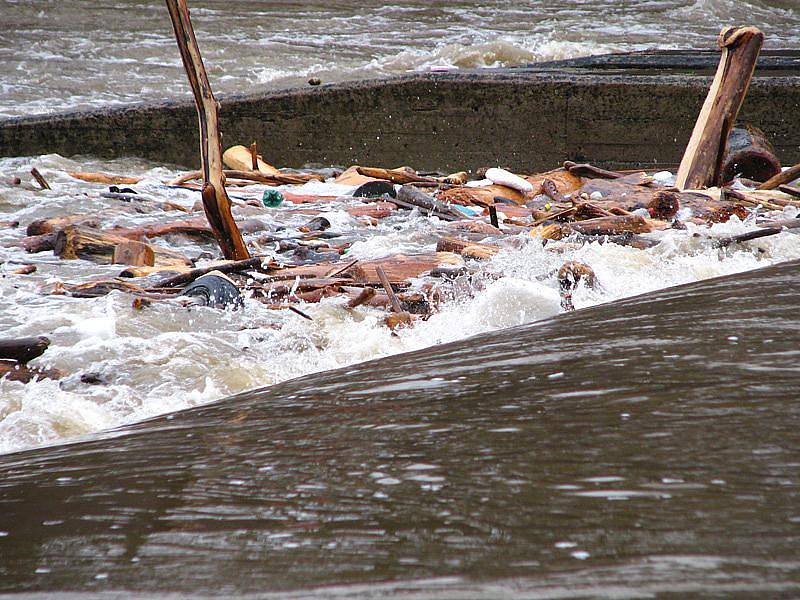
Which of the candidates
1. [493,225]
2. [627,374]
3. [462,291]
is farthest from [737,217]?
[627,374]

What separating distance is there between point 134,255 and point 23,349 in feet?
5.70

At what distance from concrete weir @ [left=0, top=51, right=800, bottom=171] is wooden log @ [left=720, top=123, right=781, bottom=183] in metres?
0.80

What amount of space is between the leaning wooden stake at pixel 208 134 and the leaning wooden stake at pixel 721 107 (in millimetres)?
3931

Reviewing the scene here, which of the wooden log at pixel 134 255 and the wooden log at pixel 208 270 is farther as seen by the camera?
the wooden log at pixel 134 255

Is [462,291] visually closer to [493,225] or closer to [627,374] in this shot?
[493,225]

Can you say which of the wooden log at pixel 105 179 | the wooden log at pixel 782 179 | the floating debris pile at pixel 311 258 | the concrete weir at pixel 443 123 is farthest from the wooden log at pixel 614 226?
the wooden log at pixel 105 179

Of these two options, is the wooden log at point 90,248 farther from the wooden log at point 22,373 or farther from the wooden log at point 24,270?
the wooden log at point 22,373

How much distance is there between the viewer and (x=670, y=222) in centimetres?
590

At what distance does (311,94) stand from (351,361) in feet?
20.2

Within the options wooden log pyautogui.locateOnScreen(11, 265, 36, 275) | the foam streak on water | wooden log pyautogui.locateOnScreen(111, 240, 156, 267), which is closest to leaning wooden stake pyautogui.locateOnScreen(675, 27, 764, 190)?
the foam streak on water

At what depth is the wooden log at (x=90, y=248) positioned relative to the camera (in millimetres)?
5160

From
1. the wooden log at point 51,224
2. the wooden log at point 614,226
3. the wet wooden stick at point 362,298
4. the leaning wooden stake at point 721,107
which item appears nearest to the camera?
the wet wooden stick at point 362,298

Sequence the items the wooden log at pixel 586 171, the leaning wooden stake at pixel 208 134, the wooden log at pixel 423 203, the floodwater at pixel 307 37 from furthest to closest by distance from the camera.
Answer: the floodwater at pixel 307 37
the wooden log at pixel 586 171
the wooden log at pixel 423 203
the leaning wooden stake at pixel 208 134

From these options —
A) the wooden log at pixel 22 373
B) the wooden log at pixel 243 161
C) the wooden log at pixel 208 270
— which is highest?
the wooden log at pixel 22 373
